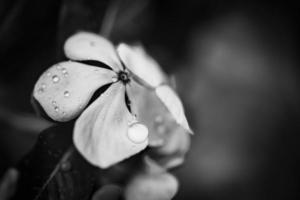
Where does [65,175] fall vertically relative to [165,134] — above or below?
below

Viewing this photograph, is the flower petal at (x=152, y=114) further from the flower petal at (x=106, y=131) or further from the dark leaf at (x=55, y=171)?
the dark leaf at (x=55, y=171)

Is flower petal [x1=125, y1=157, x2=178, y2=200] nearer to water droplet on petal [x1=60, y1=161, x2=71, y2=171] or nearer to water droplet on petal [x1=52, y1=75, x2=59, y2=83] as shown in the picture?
water droplet on petal [x1=60, y1=161, x2=71, y2=171]

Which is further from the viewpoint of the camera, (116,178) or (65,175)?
(116,178)

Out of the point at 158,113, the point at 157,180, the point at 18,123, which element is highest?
the point at 158,113

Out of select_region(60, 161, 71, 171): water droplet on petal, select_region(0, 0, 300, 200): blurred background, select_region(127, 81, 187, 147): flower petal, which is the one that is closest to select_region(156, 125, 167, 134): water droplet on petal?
select_region(127, 81, 187, 147): flower petal

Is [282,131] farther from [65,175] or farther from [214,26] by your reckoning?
[65,175]

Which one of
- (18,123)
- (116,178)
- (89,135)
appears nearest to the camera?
(89,135)

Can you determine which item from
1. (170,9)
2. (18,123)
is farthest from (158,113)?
(170,9)
